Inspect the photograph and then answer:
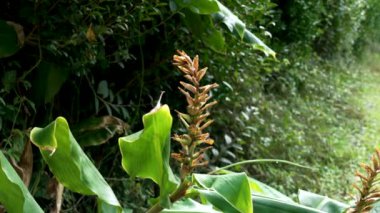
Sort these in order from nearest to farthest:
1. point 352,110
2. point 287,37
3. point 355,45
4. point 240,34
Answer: point 240,34 → point 287,37 → point 352,110 → point 355,45

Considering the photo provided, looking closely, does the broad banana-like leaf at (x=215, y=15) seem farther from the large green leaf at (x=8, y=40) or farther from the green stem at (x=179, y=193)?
the green stem at (x=179, y=193)

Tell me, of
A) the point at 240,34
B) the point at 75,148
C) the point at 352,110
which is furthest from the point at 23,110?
the point at 352,110

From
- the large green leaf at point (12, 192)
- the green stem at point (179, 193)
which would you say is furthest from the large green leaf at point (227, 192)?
the large green leaf at point (12, 192)

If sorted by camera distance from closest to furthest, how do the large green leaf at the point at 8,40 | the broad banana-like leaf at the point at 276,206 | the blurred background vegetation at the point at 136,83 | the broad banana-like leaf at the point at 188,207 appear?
1. the broad banana-like leaf at the point at 276,206
2. the broad banana-like leaf at the point at 188,207
3. the large green leaf at the point at 8,40
4. the blurred background vegetation at the point at 136,83

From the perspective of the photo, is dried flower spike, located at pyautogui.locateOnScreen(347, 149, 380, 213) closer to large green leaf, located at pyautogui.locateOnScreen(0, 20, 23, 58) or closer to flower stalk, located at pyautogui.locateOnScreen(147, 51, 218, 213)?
flower stalk, located at pyautogui.locateOnScreen(147, 51, 218, 213)

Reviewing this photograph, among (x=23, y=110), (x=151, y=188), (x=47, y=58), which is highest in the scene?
(x=47, y=58)

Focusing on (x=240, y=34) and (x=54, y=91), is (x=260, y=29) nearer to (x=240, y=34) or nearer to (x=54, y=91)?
(x=240, y=34)

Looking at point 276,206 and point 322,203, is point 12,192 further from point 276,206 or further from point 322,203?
point 322,203

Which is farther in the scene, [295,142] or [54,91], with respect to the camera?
[295,142]
